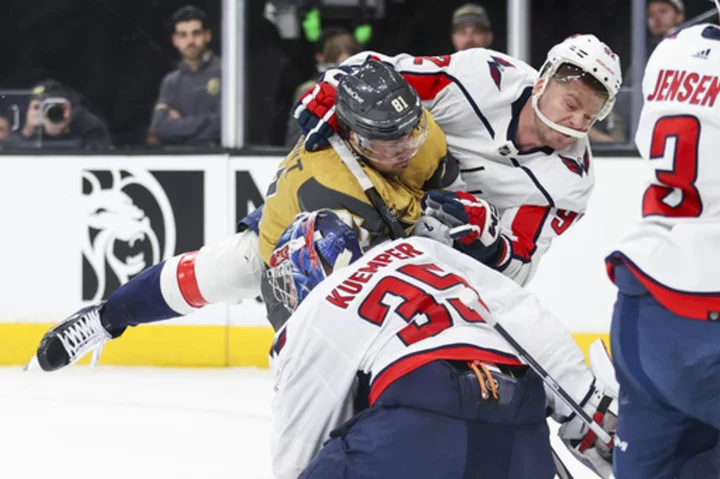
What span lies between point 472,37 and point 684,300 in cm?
294

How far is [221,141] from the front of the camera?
14.5 feet

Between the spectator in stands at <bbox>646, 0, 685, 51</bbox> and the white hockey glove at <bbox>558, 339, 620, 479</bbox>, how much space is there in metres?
2.59

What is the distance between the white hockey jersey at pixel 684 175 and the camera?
5.29 ft

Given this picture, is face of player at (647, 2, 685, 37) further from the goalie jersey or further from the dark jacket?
the goalie jersey

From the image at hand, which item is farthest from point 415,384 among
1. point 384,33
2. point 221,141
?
point 384,33

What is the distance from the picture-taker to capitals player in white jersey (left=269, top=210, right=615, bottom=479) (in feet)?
5.47

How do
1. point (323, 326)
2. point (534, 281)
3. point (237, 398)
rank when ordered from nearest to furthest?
point (323, 326) < point (237, 398) < point (534, 281)

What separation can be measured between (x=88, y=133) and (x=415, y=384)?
3.12 m

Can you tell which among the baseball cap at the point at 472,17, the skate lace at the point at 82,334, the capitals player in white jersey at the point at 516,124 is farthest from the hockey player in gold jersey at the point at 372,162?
the baseball cap at the point at 472,17

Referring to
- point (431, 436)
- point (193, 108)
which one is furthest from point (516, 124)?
point (193, 108)

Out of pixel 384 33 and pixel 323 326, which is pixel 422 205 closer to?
pixel 323 326

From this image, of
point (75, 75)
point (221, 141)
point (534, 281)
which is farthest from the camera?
point (75, 75)

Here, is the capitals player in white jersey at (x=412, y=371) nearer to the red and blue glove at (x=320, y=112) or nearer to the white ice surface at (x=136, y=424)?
the red and blue glove at (x=320, y=112)

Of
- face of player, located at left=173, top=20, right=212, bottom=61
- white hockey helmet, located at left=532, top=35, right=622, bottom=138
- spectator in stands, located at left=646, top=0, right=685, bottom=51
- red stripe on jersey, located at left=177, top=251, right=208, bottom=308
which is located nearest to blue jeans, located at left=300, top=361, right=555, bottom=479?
white hockey helmet, located at left=532, top=35, right=622, bottom=138
